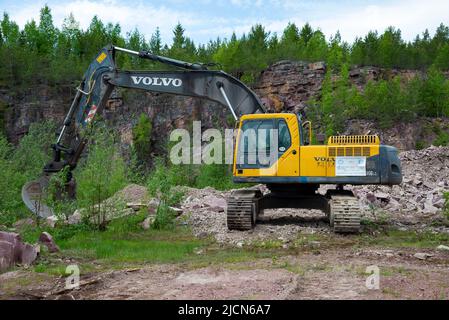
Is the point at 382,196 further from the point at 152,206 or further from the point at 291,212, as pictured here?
the point at 152,206

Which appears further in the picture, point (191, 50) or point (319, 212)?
point (191, 50)

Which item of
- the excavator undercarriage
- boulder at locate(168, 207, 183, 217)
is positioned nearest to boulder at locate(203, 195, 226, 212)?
boulder at locate(168, 207, 183, 217)

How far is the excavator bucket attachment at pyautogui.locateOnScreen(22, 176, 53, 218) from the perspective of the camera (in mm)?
11427

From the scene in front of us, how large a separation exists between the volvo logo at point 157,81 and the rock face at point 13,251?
19.2 feet

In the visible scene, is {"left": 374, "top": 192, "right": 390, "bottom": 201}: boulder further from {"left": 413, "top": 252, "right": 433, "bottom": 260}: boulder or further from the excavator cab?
{"left": 413, "top": 252, "right": 433, "bottom": 260}: boulder

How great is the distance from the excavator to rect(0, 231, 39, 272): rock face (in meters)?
4.04

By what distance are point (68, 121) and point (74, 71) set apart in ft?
143

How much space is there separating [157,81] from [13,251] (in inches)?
246

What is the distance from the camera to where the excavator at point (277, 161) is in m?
10.2

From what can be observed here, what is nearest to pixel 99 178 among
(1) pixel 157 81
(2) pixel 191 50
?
(1) pixel 157 81

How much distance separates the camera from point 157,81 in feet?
40.3

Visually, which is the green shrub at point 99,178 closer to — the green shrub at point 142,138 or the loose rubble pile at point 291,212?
the loose rubble pile at point 291,212

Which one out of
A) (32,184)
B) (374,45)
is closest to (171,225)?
(32,184)
